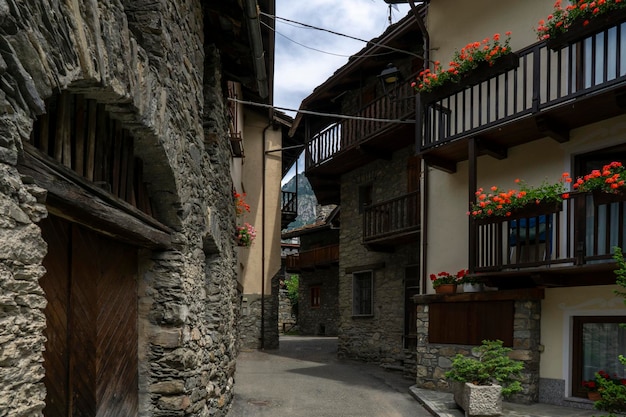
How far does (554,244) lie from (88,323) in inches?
283

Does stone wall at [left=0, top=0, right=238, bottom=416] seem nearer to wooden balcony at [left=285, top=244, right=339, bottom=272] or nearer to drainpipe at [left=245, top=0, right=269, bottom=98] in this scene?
drainpipe at [left=245, top=0, right=269, bottom=98]

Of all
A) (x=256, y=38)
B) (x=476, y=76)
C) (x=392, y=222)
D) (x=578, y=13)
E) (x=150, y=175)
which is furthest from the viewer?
(x=392, y=222)

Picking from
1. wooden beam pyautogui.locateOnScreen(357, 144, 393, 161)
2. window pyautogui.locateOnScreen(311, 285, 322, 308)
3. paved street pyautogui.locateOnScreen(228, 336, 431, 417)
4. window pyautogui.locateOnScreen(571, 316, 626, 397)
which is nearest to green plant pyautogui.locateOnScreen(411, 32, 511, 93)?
wooden beam pyautogui.locateOnScreen(357, 144, 393, 161)

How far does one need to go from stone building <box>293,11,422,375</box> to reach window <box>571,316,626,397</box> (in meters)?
4.45

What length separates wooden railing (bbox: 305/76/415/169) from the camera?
13.1 meters

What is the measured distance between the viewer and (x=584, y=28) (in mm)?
7684

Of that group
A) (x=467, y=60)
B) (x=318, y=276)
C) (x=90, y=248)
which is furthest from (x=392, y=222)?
(x=318, y=276)

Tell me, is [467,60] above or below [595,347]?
above

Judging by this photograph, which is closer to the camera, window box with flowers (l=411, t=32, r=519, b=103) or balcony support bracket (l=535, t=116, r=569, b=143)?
balcony support bracket (l=535, t=116, r=569, b=143)

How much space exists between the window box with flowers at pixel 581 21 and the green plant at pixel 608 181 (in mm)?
1945

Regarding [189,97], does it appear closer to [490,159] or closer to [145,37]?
[145,37]

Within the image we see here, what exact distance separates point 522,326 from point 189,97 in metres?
6.50

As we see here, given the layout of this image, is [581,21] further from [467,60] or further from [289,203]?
[289,203]

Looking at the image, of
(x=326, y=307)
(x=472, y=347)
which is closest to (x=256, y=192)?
Answer: (x=326, y=307)
